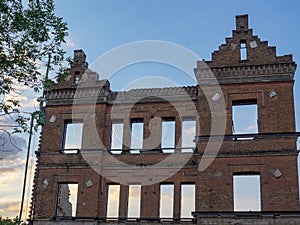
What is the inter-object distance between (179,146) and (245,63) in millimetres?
5276

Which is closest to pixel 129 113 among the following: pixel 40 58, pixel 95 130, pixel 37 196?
pixel 95 130

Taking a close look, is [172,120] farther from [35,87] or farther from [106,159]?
[35,87]

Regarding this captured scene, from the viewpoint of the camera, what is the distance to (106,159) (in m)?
23.0

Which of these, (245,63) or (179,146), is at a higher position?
(245,63)

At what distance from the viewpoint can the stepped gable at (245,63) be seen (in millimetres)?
21125

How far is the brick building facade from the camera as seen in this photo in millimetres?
19594

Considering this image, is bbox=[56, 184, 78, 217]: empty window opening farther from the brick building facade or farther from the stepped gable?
the stepped gable

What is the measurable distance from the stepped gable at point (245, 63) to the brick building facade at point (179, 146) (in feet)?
0.16

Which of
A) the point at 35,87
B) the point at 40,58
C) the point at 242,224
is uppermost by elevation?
the point at 40,58

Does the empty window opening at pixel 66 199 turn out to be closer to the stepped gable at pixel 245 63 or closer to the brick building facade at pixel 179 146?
the brick building facade at pixel 179 146

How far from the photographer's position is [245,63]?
21625 mm

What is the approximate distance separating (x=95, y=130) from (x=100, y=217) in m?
4.57

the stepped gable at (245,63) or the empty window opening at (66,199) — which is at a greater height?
the stepped gable at (245,63)

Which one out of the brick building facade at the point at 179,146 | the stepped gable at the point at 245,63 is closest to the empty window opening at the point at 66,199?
the brick building facade at the point at 179,146
